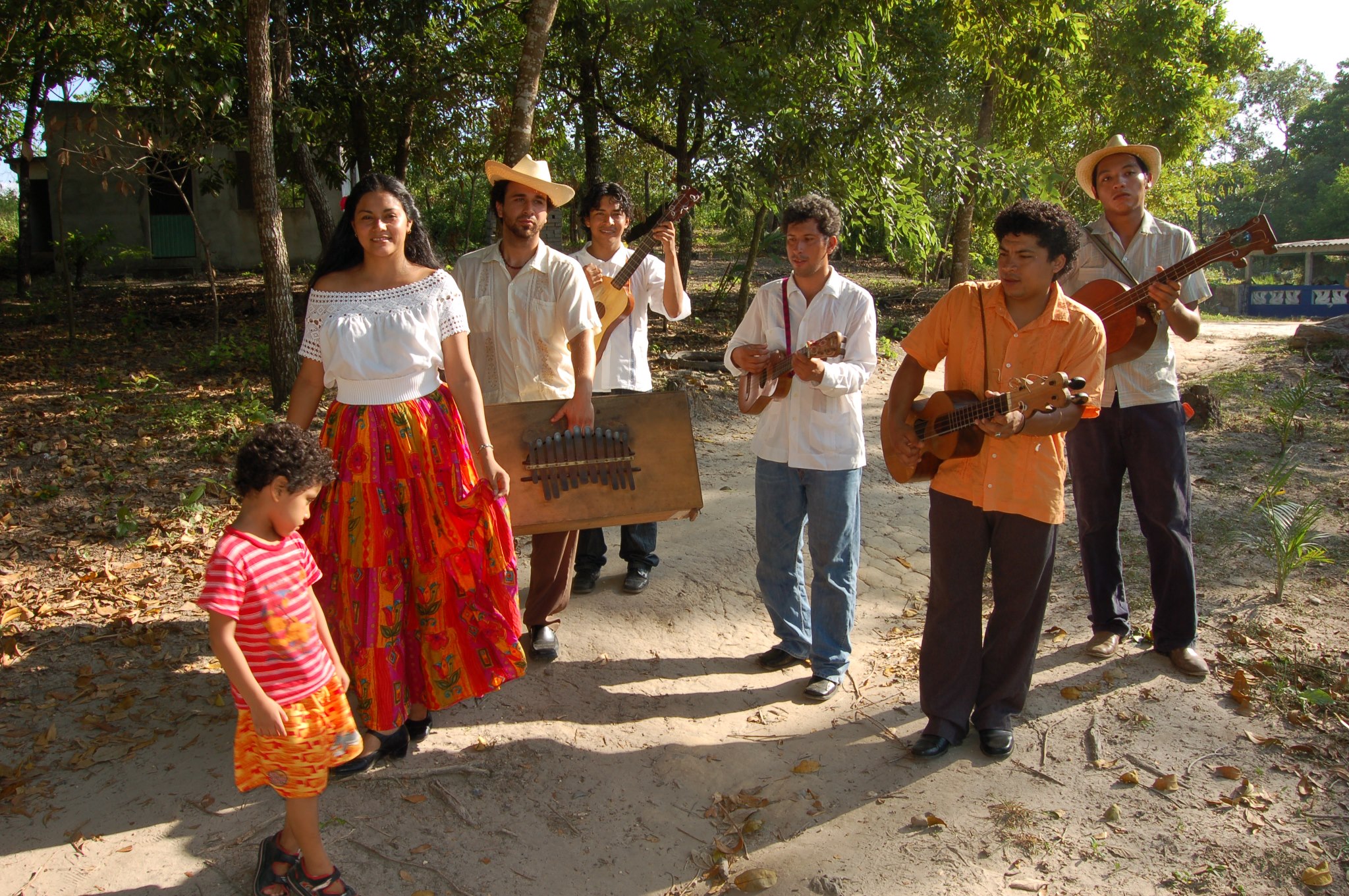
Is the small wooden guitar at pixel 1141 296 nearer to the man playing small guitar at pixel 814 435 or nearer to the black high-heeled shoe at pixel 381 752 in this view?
the man playing small guitar at pixel 814 435

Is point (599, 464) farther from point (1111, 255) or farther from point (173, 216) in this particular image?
point (173, 216)

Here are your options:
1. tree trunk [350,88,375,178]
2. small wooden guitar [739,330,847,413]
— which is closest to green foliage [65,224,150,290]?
tree trunk [350,88,375,178]

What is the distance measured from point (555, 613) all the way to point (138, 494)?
3.39 meters

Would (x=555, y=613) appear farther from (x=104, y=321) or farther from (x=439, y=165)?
(x=439, y=165)

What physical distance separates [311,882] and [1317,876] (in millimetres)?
3050

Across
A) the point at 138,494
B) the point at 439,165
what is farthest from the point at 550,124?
the point at 138,494

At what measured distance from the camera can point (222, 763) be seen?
3404 mm

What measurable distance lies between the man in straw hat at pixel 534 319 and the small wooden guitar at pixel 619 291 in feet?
2.62

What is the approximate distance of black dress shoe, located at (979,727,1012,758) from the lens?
3489 millimetres

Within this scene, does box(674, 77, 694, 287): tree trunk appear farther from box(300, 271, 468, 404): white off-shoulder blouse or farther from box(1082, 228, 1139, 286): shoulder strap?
box(300, 271, 468, 404): white off-shoulder blouse

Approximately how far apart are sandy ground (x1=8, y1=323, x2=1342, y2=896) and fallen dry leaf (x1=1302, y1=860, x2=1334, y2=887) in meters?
0.04

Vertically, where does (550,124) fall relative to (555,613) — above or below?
above

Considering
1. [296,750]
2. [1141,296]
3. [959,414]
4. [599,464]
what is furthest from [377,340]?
[1141,296]

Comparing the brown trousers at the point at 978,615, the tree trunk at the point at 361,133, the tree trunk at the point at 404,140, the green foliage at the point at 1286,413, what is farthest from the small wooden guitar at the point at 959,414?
the tree trunk at the point at 404,140
